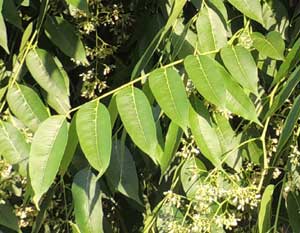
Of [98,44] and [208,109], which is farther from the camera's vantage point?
[98,44]

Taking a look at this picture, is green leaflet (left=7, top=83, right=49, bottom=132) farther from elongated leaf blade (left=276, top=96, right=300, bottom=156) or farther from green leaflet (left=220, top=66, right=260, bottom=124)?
elongated leaf blade (left=276, top=96, right=300, bottom=156)

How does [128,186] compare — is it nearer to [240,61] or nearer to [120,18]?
[240,61]

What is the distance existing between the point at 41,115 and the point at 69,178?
0.36 m

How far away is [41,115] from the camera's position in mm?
1210

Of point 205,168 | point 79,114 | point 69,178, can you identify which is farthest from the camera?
point 69,178

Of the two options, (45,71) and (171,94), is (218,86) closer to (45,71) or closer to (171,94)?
(171,94)

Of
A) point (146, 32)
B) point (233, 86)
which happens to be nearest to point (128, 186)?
point (233, 86)

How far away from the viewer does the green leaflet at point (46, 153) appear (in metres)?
0.99

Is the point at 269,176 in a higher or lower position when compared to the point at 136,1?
lower

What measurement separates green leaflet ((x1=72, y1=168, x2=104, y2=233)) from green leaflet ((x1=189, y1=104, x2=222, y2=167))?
0.64 ft

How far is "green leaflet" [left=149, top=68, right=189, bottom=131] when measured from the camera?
1.03 metres

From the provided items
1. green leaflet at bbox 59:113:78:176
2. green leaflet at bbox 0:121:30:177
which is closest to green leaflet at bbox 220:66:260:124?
green leaflet at bbox 59:113:78:176

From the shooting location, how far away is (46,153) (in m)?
1.02

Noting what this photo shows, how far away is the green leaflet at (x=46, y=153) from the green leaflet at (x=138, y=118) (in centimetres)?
9
